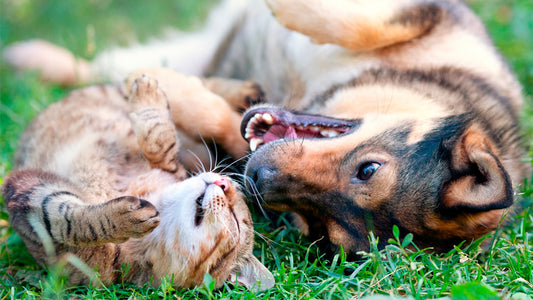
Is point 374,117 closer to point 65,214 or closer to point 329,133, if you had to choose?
point 329,133

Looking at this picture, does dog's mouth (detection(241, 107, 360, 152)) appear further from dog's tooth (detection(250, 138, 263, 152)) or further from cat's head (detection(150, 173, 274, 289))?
cat's head (detection(150, 173, 274, 289))

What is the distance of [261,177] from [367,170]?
611 mm

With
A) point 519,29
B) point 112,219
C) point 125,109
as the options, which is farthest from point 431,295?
point 519,29

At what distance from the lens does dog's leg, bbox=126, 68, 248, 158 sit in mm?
4109

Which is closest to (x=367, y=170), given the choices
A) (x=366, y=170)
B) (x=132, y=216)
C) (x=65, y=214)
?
→ (x=366, y=170)

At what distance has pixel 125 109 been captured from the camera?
4336mm

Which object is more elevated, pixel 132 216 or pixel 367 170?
pixel 367 170

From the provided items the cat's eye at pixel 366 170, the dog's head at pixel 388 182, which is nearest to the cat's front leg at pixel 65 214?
the dog's head at pixel 388 182

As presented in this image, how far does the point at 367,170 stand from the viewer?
315 centimetres

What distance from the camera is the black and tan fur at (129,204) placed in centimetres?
297

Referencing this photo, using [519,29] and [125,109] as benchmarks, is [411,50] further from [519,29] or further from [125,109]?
[519,29]

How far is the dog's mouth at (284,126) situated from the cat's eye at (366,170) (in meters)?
0.39

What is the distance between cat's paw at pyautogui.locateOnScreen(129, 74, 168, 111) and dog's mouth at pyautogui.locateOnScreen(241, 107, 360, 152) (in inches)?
24.5

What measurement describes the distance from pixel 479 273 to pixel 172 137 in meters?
Answer: 2.09
